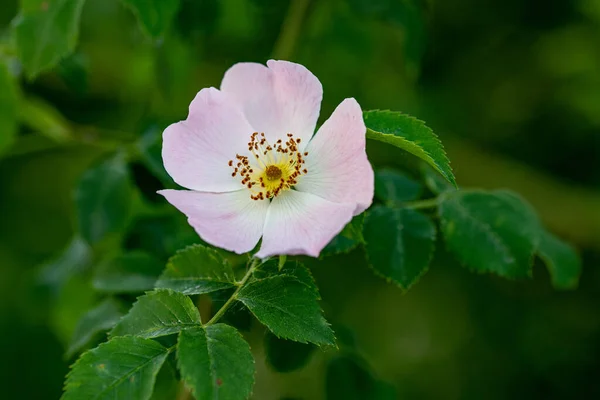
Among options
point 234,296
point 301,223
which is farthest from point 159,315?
point 301,223

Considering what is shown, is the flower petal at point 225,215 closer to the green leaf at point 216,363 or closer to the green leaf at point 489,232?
the green leaf at point 216,363

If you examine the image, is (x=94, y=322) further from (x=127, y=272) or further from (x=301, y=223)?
(x=301, y=223)

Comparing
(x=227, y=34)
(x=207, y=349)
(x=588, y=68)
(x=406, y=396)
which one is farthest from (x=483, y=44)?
(x=207, y=349)

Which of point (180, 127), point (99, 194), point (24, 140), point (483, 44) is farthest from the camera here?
point (483, 44)

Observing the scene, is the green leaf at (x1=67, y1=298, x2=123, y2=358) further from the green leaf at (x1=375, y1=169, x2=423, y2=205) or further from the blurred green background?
the blurred green background

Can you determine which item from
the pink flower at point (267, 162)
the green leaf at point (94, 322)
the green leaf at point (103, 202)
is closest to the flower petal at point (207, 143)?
the pink flower at point (267, 162)

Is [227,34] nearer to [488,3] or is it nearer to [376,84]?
[376,84]

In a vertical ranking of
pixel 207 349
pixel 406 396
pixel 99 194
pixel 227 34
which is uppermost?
pixel 207 349
